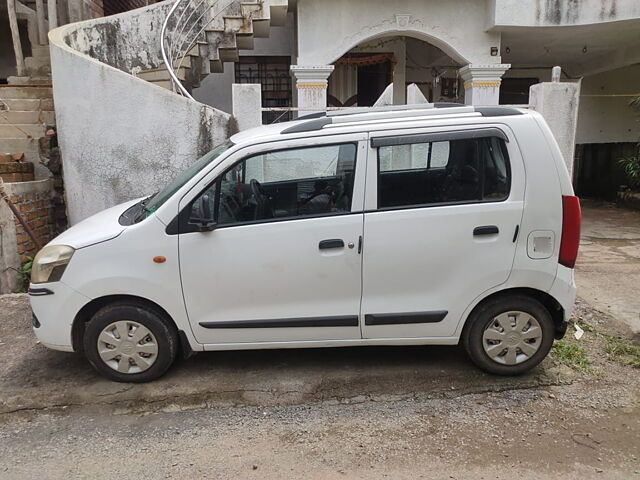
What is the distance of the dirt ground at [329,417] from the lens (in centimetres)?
281

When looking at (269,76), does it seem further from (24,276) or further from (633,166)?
(633,166)

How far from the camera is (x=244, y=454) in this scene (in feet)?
9.50

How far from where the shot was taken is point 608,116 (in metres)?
13.2

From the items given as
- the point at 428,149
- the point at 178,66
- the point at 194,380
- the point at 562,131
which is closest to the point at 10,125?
the point at 178,66

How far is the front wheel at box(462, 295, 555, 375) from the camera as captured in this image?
354cm

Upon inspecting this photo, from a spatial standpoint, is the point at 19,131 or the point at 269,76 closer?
the point at 19,131

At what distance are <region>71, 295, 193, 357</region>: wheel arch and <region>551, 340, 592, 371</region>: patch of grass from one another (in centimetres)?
291

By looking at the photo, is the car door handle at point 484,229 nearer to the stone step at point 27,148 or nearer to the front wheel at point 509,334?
the front wheel at point 509,334

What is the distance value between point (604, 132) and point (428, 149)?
12.1 metres

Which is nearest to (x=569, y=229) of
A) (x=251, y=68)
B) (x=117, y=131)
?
(x=117, y=131)

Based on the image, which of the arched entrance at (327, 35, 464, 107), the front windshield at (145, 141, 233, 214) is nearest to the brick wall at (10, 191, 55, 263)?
the front windshield at (145, 141, 233, 214)

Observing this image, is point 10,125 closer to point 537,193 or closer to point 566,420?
point 537,193

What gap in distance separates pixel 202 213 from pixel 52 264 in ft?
3.62

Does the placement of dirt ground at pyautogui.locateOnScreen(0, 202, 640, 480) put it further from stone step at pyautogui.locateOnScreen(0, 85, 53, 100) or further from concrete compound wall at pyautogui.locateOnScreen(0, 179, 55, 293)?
stone step at pyautogui.locateOnScreen(0, 85, 53, 100)
